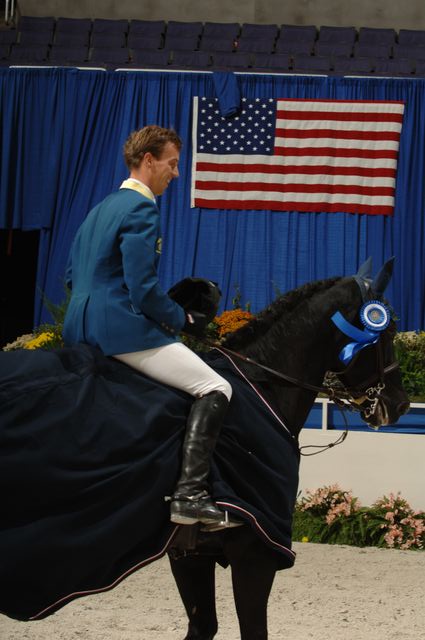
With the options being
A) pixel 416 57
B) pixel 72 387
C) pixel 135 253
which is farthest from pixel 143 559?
pixel 416 57

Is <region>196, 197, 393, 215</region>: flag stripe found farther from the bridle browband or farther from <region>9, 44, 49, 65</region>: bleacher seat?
the bridle browband

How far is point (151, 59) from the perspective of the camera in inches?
386

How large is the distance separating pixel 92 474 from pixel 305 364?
0.87 metres

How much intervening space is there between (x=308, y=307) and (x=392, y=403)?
451 mm

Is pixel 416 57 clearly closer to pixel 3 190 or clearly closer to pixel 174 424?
pixel 3 190

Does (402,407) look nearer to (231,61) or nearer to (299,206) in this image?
(299,206)

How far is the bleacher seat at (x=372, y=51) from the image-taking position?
9923mm

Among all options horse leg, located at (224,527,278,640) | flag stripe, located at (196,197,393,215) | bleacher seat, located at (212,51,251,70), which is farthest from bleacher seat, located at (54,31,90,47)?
horse leg, located at (224,527,278,640)

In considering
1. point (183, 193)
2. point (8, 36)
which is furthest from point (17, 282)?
point (8, 36)

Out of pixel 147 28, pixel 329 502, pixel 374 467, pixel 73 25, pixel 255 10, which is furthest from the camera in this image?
pixel 255 10

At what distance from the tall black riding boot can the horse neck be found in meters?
0.33

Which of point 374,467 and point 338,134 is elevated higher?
point 338,134

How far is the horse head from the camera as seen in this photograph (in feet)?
9.18

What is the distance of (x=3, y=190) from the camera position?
9555mm
